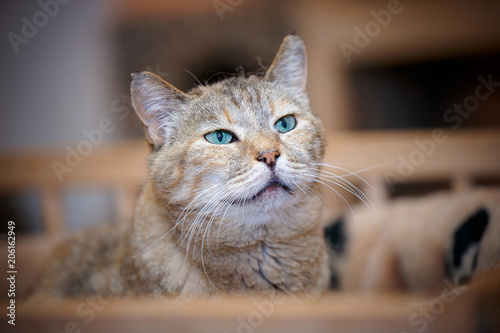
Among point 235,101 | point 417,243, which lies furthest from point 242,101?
point 417,243

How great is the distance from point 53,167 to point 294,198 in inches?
39.9

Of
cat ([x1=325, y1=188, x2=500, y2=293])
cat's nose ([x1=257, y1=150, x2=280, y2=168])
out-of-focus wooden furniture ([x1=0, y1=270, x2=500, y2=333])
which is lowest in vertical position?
out-of-focus wooden furniture ([x1=0, y1=270, x2=500, y2=333])

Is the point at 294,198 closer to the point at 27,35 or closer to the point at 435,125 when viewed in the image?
the point at 27,35

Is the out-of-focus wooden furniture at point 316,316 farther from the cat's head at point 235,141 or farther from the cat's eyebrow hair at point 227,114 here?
the cat's eyebrow hair at point 227,114

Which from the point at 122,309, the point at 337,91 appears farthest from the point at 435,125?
the point at 122,309

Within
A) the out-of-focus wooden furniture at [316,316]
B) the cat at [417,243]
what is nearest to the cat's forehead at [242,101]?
the out-of-focus wooden furniture at [316,316]

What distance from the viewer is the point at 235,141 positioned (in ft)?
2.39

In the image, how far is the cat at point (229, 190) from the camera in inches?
27.1

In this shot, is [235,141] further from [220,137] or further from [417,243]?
[417,243]

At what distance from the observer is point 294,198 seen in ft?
2.36

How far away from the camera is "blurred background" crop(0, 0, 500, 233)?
114 centimetres

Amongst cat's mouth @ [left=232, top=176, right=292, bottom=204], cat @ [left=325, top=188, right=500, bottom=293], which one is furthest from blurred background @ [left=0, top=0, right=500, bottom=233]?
cat's mouth @ [left=232, top=176, right=292, bottom=204]

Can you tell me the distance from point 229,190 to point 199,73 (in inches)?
55.3

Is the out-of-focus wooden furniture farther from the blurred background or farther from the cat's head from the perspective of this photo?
the blurred background
